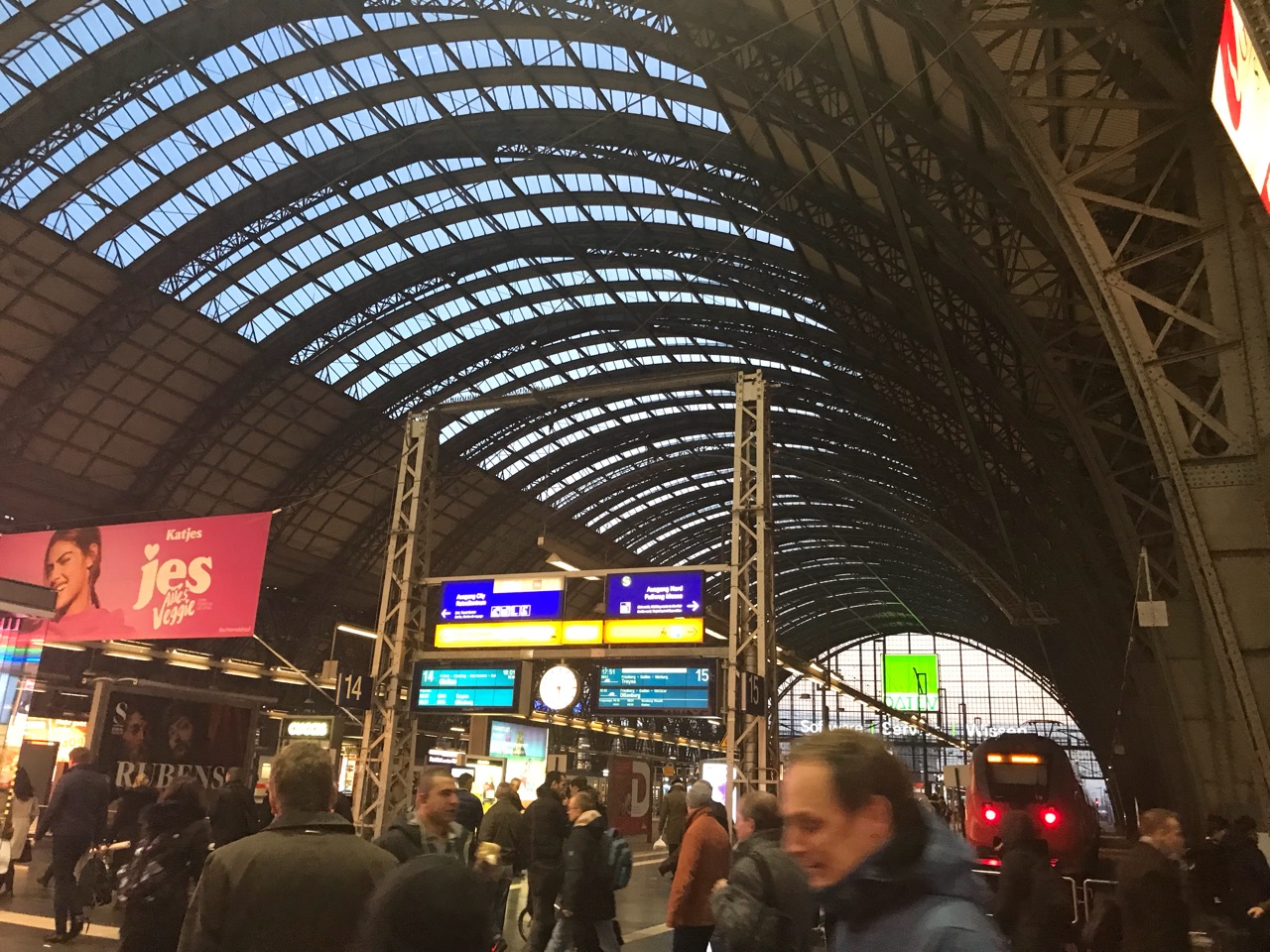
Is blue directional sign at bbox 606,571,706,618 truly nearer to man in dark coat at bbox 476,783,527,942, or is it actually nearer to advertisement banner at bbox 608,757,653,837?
man in dark coat at bbox 476,783,527,942

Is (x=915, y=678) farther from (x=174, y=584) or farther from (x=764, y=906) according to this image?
(x=764, y=906)

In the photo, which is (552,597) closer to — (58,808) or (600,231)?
(58,808)

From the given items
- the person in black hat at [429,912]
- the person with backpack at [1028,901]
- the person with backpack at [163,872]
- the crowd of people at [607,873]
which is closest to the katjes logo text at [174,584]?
the crowd of people at [607,873]

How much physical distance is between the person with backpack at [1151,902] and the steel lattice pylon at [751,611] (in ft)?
23.7

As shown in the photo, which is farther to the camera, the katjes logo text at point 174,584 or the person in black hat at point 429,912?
the katjes logo text at point 174,584

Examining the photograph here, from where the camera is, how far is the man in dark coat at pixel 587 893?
7.67 m

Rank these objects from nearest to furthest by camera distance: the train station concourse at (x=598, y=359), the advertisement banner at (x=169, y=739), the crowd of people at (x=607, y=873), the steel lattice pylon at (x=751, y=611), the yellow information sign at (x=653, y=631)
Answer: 1. the crowd of people at (x=607, y=873)
2. the train station concourse at (x=598, y=359)
3. the steel lattice pylon at (x=751, y=611)
4. the yellow information sign at (x=653, y=631)
5. the advertisement banner at (x=169, y=739)

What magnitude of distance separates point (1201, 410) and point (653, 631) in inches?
308

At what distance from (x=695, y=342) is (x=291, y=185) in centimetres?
1597

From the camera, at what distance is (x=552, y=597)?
15062 mm

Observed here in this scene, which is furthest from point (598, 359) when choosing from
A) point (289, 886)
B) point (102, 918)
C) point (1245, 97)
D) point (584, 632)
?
point (289, 886)

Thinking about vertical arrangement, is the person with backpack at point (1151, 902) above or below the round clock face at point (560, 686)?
below

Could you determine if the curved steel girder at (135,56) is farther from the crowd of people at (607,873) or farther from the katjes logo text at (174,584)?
the crowd of people at (607,873)

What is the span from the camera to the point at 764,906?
14.5 feet
